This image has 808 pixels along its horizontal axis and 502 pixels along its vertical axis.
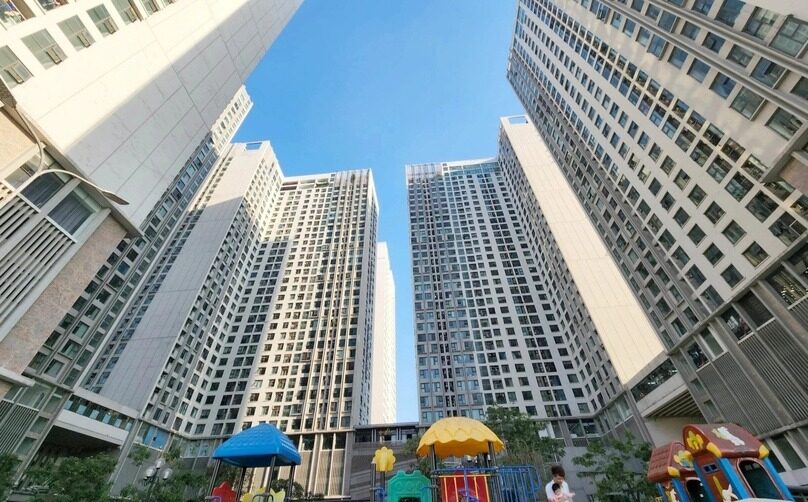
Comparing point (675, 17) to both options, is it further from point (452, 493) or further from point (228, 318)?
point (228, 318)

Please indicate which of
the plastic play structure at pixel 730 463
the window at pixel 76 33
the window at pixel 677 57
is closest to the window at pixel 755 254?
the window at pixel 677 57

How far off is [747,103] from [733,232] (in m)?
9.24

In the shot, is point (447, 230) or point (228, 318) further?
point (447, 230)

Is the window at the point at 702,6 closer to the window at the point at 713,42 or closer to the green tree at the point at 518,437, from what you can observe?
the window at the point at 713,42

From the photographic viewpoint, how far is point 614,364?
45812 millimetres

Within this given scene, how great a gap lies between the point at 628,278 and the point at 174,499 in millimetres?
47468

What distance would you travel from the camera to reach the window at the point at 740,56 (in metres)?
24.7

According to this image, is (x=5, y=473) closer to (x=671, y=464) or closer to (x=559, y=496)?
(x=559, y=496)

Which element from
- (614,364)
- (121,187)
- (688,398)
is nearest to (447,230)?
(614,364)

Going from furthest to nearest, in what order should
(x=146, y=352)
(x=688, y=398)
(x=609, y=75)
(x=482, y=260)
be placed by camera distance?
(x=482, y=260)
(x=146, y=352)
(x=609, y=75)
(x=688, y=398)

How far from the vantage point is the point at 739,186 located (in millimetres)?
26359

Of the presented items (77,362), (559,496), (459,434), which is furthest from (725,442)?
(77,362)

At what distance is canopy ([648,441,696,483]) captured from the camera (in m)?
11.5

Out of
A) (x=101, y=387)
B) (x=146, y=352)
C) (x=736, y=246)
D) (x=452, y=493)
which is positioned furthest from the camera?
(x=146, y=352)
